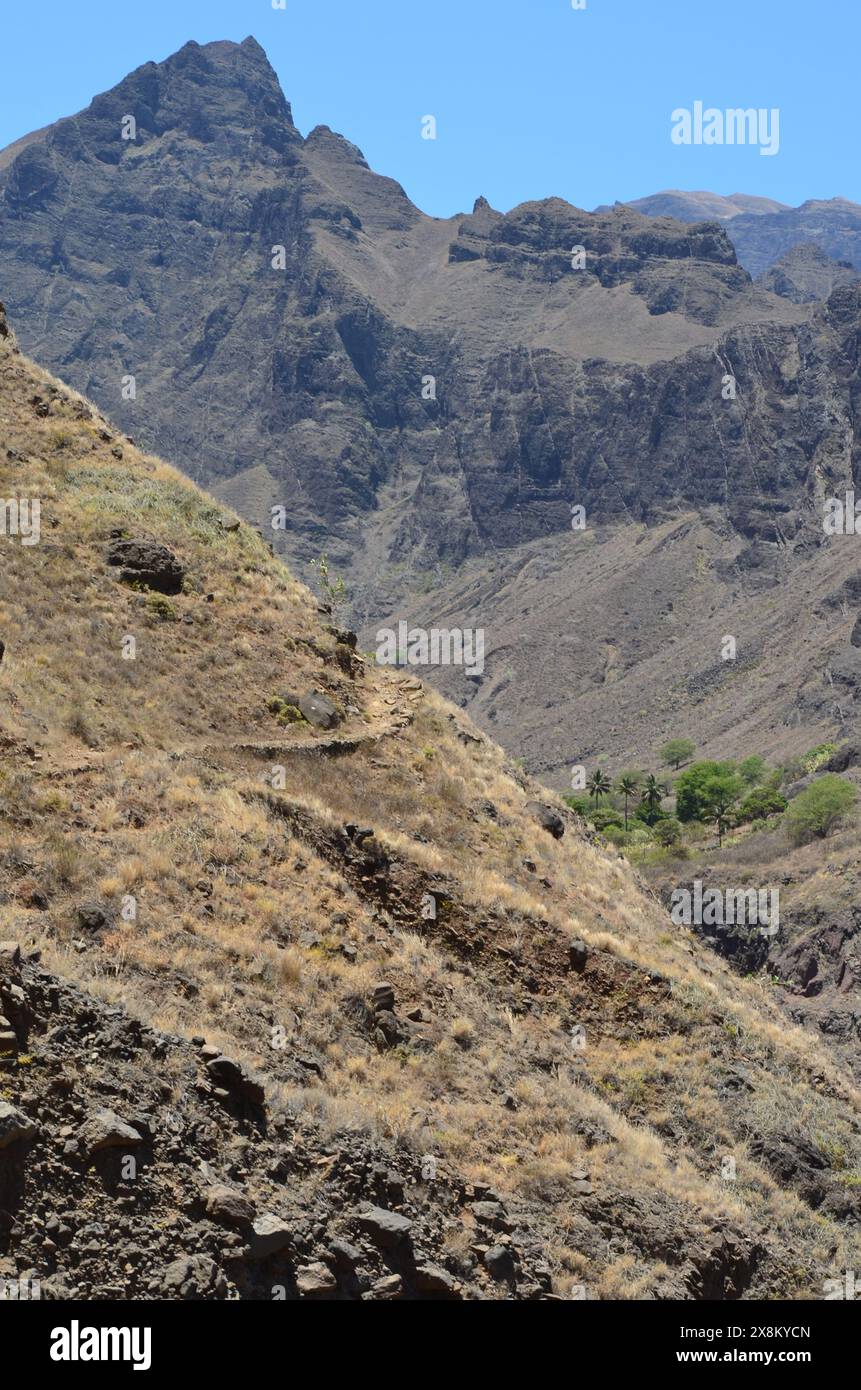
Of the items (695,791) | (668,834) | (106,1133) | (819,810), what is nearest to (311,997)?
(106,1133)

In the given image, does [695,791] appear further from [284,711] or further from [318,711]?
[284,711]

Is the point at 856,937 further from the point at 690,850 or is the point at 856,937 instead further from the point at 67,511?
the point at 67,511

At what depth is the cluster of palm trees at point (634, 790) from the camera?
119 metres

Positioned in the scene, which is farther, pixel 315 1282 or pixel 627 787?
pixel 627 787

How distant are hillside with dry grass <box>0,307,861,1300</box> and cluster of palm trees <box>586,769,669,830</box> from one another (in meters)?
84.1

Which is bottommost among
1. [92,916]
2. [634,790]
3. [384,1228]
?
[384,1228]

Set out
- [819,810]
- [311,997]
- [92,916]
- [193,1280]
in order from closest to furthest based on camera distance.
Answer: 1. [193,1280]
2. [92,916]
3. [311,997]
4. [819,810]

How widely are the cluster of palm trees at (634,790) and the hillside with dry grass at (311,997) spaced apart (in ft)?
276

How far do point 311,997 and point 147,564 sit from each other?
46.1 ft

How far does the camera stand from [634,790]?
409 feet

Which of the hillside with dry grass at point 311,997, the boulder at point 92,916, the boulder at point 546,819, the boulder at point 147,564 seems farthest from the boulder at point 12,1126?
the boulder at point 147,564

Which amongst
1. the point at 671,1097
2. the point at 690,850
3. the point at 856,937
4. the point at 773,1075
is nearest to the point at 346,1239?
the point at 671,1097

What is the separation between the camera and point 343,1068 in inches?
733

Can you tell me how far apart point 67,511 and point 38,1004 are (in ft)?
66.4
